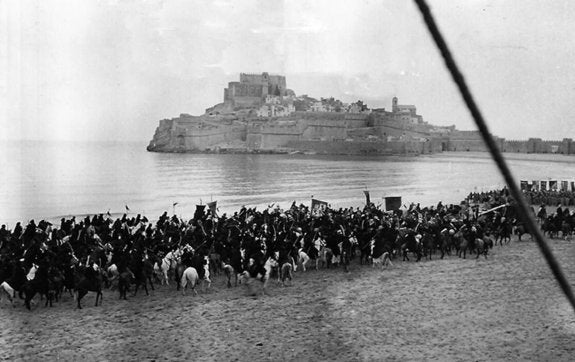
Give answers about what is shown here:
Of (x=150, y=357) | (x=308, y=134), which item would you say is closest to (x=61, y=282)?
(x=150, y=357)

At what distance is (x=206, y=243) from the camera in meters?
11.5

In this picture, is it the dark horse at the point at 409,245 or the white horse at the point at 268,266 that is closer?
the white horse at the point at 268,266

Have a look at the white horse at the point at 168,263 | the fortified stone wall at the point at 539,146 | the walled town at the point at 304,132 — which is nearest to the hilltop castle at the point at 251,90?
the walled town at the point at 304,132

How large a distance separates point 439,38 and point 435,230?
12.7m

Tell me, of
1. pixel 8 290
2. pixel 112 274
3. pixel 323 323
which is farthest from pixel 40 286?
pixel 323 323

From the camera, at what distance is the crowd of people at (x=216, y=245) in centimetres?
946

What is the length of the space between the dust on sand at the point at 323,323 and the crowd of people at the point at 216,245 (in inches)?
19.7

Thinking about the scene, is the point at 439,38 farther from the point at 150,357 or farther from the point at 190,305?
the point at 190,305

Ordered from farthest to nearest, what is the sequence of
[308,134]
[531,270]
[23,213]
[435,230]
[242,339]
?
1. [308,134]
2. [23,213]
3. [435,230]
4. [531,270]
5. [242,339]

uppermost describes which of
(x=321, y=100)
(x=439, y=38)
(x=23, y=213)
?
(x=321, y=100)

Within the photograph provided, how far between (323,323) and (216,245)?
4.19m

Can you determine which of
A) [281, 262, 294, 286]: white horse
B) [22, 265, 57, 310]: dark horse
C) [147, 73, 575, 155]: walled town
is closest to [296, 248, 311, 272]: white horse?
[281, 262, 294, 286]: white horse

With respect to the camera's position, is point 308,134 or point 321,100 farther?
point 321,100

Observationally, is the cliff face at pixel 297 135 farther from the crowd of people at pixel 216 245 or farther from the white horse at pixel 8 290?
the white horse at pixel 8 290
